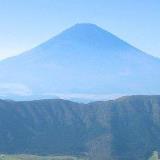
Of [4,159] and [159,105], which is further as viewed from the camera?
[159,105]

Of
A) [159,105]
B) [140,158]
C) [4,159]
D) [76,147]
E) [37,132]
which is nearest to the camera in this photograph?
[4,159]

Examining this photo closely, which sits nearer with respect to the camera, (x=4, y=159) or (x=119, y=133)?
(x=4, y=159)

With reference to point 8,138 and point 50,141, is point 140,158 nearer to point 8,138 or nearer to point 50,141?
point 50,141

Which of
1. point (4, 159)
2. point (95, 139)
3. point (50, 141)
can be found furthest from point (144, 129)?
point (4, 159)

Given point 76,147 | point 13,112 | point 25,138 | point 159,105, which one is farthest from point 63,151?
point 159,105

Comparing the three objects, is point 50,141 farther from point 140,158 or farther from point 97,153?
point 140,158

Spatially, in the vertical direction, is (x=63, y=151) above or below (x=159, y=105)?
below

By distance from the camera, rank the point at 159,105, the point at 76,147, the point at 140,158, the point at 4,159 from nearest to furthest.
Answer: the point at 4,159 → the point at 140,158 → the point at 76,147 → the point at 159,105
